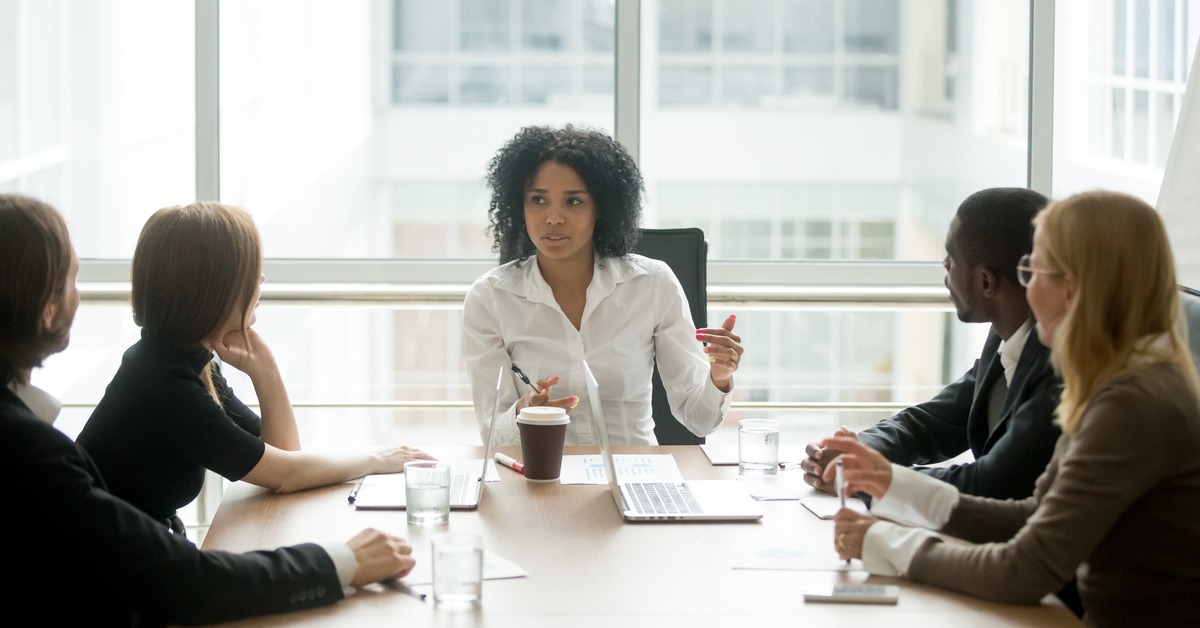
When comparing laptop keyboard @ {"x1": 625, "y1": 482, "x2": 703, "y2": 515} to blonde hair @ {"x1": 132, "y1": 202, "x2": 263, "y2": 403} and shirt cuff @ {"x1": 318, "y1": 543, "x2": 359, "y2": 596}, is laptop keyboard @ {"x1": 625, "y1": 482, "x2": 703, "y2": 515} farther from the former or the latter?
blonde hair @ {"x1": 132, "y1": 202, "x2": 263, "y2": 403}

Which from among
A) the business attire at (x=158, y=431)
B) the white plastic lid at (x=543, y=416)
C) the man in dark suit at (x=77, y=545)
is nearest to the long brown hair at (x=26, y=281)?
the man in dark suit at (x=77, y=545)

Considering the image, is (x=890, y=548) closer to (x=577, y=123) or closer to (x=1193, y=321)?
(x=1193, y=321)

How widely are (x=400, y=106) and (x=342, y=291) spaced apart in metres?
0.76

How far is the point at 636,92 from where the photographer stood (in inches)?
157

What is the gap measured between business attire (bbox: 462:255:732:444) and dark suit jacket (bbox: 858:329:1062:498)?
0.48m

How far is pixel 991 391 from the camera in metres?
2.22

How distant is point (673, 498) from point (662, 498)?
2 cm

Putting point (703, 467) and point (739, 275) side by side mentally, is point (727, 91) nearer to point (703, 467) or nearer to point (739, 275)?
point (739, 275)

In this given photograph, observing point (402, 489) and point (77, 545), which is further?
point (402, 489)

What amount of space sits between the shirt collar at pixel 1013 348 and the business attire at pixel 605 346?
2.39ft

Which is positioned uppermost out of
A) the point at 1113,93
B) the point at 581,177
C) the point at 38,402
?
the point at 1113,93

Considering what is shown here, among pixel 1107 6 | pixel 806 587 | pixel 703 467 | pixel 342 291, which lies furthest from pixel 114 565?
pixel 1107 6

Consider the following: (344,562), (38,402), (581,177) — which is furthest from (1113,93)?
(38,402)

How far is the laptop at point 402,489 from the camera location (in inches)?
76.4
